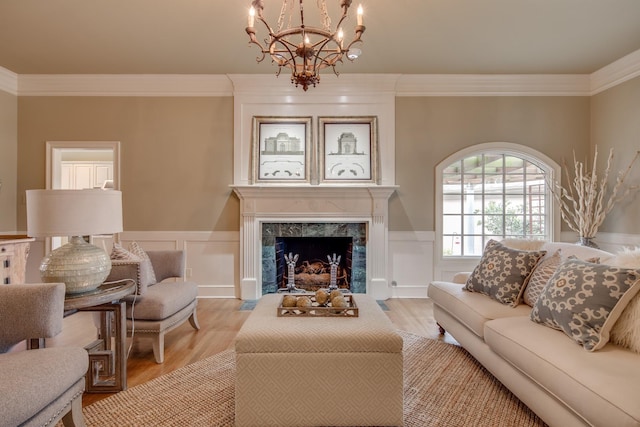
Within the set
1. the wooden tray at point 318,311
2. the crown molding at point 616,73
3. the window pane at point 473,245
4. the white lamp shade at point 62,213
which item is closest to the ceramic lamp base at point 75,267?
the white lamp shade at point 62,213

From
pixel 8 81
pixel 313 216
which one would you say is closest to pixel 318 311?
pixel 313 216

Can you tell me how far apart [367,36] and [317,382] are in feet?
10.1

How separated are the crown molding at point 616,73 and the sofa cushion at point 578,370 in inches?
139

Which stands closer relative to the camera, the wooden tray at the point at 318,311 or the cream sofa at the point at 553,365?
the cream sofa at the point at 553,365

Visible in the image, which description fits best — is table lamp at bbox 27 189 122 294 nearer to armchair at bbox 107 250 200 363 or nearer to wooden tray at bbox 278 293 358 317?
armchair at bbox 107 250 200 363

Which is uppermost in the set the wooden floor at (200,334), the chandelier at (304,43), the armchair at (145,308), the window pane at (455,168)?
the chandelier at (304,43)

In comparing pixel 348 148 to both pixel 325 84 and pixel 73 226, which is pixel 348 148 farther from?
pixel 73 226

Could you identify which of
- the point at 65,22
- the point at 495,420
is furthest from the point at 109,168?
the point at 495,420

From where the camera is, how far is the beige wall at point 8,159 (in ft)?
12.8

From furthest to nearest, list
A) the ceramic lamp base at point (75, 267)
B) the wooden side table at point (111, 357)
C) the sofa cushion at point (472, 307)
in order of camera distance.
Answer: the sofa cushion at point (472, 307), the wooden side table at point (111, 357), the ceramic lamp base at point (75, 267)

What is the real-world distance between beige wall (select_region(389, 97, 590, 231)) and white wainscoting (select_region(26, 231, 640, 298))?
0.28 metres

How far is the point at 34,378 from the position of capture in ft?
4.14

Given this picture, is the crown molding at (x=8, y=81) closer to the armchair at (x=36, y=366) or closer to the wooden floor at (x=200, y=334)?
the wooden floor at (x=200, y=334)

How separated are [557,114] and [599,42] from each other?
3.13 ft
